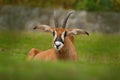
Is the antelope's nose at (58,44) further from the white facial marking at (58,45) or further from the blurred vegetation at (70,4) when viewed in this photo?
the blurred vegetation at (70,4)

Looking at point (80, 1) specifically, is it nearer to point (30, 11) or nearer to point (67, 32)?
point (30, 11)

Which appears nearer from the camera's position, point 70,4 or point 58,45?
point 58,45

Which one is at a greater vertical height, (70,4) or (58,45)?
(70,4)

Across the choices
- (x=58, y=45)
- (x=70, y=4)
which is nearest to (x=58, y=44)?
(x=58, y=45)

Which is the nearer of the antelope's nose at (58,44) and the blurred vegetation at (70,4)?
the antelope's nose at (58,44)

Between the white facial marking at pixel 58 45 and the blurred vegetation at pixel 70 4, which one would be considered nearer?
the white facial marking at pixel 58 45

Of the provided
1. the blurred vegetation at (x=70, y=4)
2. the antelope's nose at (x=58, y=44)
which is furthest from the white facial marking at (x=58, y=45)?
the blurred vegetation at (x=70, y=4)

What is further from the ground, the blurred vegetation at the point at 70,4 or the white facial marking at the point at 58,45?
the blurred vegetation at the point at 70,4

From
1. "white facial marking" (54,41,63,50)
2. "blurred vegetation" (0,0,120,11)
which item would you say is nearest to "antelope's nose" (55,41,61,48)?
"white facial marking" (54,41,63,50)

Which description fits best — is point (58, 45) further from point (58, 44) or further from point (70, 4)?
point (70, 4)

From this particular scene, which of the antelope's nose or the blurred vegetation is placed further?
the blurred vegetation

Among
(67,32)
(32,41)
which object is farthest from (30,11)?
(67,32)

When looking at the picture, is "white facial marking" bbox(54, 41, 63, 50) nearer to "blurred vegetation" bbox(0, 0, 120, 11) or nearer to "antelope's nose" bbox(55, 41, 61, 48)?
"antelope's nose" bbox(55, 41, 61, 48)

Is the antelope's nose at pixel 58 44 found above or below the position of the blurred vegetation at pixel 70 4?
below
